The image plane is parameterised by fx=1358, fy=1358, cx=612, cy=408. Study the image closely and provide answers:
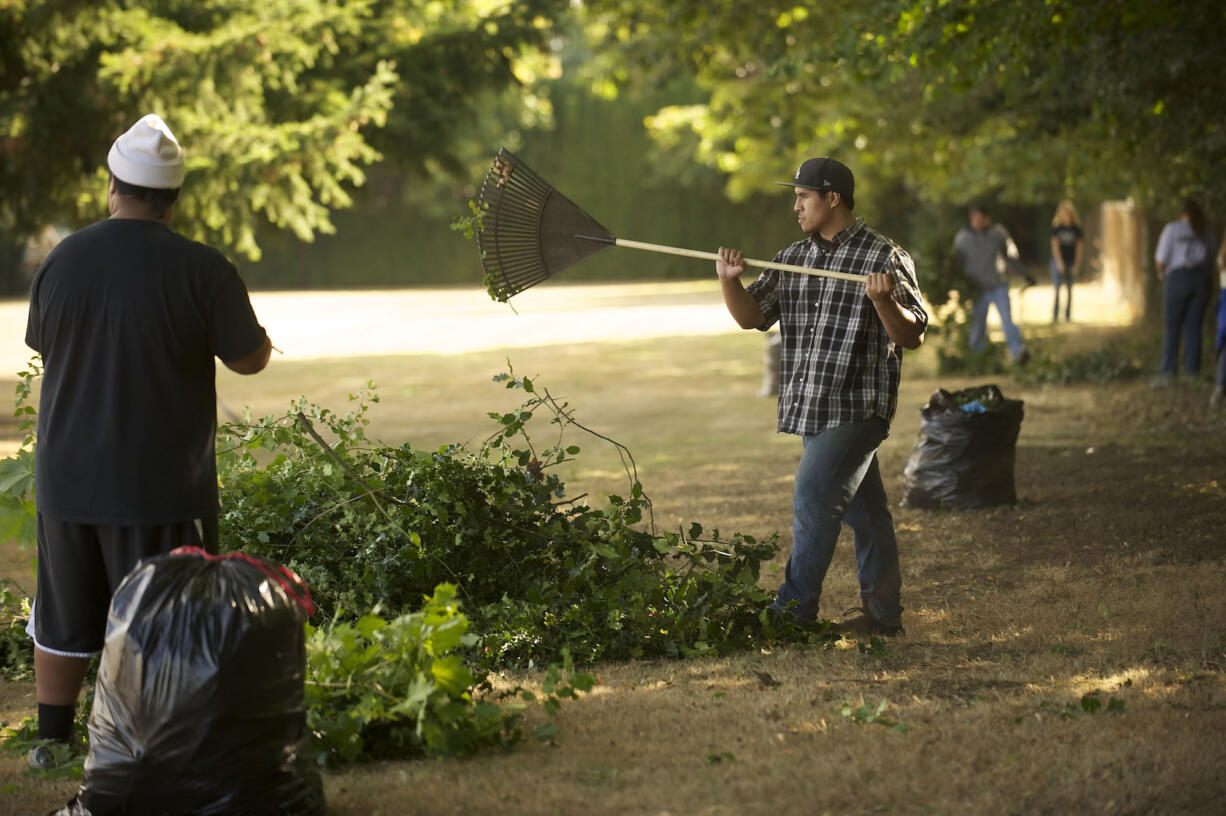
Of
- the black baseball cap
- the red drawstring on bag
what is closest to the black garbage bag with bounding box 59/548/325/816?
the red drawstring on bag

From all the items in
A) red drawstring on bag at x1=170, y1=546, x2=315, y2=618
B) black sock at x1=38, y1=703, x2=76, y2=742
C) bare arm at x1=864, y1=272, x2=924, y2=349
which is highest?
bare arm at x1=864, y1=272, x2=924, y2=349

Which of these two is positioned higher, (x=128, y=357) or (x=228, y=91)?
(x=228, y=91)

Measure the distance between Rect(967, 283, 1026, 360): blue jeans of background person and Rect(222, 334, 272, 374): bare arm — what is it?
12458 millimetres

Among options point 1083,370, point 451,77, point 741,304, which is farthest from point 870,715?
point 451,77

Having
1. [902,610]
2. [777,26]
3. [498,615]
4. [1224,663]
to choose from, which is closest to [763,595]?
[902,610]

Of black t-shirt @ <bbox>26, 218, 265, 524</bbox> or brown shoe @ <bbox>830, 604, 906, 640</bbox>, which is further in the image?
brown shoe @ <bbox>830, 604, 906, 640</bbox>

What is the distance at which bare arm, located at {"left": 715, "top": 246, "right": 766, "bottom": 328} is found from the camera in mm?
5184

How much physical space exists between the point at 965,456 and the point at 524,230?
3585 mm

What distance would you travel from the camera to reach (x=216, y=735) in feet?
11.4

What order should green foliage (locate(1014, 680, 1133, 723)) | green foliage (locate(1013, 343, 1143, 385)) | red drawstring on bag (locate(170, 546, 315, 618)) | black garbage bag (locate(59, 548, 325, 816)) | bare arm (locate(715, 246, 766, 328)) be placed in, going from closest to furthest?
black garbage bag (locate(59, 548, 325, 816)), red drawstring on bag (locate(170, 546, 315, 618)), green foliage (locate(1014, 680, 1133, 723)), bare arm (locate(715, 246, 766, 328)), green foliage (locate(1013, 343, 1143, 385))

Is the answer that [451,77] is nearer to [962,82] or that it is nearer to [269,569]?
[962,82]

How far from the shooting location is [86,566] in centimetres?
400

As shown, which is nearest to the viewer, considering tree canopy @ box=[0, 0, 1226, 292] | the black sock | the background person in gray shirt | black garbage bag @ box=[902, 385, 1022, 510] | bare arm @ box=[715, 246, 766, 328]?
the black sock

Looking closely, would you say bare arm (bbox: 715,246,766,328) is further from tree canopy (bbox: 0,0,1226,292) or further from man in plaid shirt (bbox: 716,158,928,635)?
tree canopy (bbox: 0,0,1226,292)
